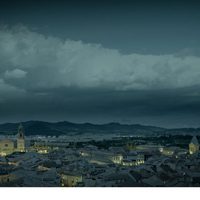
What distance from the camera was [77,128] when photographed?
473 cm

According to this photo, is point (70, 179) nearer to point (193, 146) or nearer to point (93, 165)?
point (93, 165)

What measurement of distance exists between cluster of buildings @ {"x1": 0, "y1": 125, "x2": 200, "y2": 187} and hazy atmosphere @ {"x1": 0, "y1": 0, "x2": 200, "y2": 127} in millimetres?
315

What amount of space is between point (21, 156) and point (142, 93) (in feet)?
4.94

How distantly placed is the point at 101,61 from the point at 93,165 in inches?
45.3

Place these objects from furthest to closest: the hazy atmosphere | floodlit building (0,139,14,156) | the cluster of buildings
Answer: floodlit building (0,139,14,156) < the hazy atmosphere < the cluster of buildings

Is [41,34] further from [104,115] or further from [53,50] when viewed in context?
[104,115]

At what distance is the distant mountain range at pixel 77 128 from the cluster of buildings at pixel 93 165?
0.30 feet

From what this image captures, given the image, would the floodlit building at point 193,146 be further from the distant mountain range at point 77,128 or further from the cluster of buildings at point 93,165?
the distant mountain range at point 77,128

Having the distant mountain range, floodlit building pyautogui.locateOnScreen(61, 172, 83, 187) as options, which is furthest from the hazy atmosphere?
floodlit building pyautogui.locateOnScreen(61, 172, 83, 187)

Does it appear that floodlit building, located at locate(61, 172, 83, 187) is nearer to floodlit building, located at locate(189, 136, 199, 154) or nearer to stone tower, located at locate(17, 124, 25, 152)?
stone tower, located at locate(17, 124, 25, 152)

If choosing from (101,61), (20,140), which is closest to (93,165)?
(20,140)

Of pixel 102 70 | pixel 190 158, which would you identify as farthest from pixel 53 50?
pixel 190 158

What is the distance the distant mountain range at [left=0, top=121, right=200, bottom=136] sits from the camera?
468 centimetres

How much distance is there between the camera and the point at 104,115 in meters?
4.68
